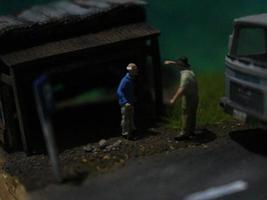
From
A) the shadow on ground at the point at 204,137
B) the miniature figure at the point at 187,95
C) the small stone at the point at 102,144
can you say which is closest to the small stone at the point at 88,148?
the small stone at the point at 102,144

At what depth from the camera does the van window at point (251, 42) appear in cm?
998

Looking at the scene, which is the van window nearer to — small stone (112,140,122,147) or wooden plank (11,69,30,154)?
small stone (112,140,122,147)

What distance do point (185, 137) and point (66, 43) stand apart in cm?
295

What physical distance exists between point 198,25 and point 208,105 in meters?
2.19

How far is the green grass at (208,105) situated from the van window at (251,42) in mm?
1664

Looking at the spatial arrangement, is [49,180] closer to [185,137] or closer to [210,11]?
[185,137]

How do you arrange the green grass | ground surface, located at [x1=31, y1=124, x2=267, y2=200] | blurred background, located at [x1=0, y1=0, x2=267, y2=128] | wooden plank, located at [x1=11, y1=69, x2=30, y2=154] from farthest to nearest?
blurred background, located at [x1=0, y1=0, x2=267, y2=128] → the green grass → wooden plank, located at [x1=11, y1=69, x2=30, y2=154] → ground surface, located at [x1=31, y1=124, x2=267, y2=200]

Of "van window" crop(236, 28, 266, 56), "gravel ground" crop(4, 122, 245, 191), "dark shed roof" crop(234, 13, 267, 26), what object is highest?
"dark shed roof" crop(234, 13, 267, 26)

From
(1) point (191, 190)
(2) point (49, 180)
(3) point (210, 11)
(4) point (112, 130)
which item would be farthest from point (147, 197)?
(3) point (210, 11)

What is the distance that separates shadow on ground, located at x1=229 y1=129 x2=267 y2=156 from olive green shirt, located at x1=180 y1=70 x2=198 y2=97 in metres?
1.30

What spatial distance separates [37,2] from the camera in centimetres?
1200

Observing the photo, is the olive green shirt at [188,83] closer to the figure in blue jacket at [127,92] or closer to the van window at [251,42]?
the figure in blue jacket at [127,92]

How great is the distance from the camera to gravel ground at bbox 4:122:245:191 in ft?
29.5

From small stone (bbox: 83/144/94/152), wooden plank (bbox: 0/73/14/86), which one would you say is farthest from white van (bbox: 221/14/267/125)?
wooden plank (bbox: 0/73/14/86)
